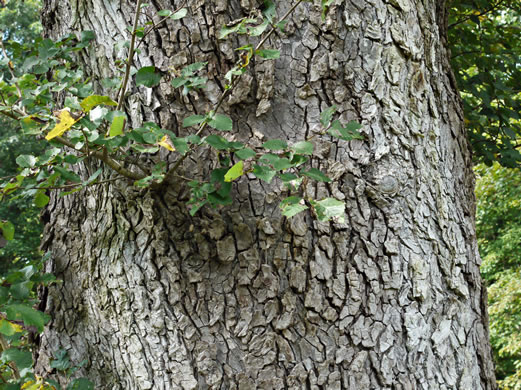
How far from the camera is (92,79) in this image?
1.45 metres

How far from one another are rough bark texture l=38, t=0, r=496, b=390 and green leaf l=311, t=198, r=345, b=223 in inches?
11.4

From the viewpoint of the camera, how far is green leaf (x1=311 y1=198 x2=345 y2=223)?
0.94 metres

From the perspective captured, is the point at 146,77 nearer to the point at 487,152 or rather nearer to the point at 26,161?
the point at 26,161

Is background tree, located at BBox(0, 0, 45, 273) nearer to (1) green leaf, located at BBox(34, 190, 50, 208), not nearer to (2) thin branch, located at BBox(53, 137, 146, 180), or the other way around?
(1) green leaf, located at BBox(34, 190, 50, 208)

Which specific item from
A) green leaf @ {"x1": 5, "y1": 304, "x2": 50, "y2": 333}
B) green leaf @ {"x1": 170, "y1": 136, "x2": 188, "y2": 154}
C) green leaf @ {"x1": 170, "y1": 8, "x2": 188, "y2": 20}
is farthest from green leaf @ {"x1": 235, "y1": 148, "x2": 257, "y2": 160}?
green leaf @ {"x1": 5, "y1": 304, "x2": 50, "y2": 333}

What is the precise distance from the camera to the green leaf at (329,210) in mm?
939

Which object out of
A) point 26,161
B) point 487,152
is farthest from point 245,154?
point 487,152

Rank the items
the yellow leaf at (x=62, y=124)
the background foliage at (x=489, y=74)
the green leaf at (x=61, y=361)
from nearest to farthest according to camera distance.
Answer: the yellow leaf at (x=62, y=124), the green leaf at (x=61, y=361), the background foliage at (x=489, y=74)

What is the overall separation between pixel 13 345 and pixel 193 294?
559 mm

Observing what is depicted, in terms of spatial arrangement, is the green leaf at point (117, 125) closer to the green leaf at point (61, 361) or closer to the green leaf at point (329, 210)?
the green leaf at point (329, 210)

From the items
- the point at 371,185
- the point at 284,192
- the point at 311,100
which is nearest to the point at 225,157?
the point at 284,192

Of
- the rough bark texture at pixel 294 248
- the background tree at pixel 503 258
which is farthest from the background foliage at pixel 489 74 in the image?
the background tree at pixel 503 258

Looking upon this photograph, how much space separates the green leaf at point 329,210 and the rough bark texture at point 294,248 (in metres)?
0.29

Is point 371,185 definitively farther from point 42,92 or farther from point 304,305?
point 42,92
